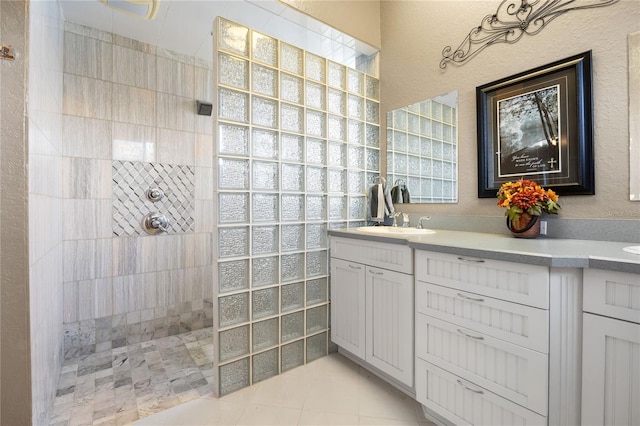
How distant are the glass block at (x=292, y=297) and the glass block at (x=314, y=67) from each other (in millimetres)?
1522

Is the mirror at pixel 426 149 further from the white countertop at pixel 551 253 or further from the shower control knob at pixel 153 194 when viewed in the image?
the shower control knob at pixel 153 194

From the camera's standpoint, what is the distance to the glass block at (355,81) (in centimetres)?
236

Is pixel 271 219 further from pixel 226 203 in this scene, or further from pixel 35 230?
pixel 35 230

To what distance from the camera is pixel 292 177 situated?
2.05m

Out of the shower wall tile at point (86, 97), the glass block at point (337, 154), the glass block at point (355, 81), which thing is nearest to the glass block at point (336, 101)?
the glass block at point (355, 81)

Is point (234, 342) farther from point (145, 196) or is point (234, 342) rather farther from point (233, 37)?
point (233, 37)

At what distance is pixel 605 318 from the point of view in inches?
38.5

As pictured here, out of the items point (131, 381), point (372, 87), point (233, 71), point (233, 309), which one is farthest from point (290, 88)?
point (131, 381)

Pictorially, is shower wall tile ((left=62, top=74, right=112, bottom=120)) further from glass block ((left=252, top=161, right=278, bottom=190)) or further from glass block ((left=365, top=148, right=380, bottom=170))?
glass block ((left=365, top=148, right=380, bottom=170))

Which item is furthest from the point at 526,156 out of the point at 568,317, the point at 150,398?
the point at 150,398

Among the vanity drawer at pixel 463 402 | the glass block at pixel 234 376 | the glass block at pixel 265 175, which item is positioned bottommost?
the glass block at pixel 234 376

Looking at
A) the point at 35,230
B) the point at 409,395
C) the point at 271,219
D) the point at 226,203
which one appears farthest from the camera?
the point at 271,219

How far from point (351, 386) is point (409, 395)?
366 mm

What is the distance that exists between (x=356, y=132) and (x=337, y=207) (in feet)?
2.12
